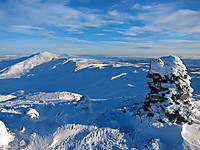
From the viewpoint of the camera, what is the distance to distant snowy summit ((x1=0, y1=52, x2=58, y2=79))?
233ft

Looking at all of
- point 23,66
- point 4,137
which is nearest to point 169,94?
point 4,137

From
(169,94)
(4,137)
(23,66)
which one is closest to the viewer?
(4,137)

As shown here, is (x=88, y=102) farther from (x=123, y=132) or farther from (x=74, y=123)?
(x=123, y=132)

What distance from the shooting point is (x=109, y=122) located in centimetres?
991

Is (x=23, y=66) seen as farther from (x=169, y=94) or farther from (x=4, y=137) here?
(x=169, y=94)

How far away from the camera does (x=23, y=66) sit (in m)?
82.9

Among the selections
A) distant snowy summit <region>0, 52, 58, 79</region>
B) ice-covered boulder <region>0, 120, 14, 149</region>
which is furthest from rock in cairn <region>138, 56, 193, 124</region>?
distant snowy summit <region>0, 52, 58, 79</region>

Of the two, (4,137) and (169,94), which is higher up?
(169,94)

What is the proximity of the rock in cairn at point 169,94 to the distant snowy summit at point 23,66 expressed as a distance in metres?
73.7

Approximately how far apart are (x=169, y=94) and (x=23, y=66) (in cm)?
9041

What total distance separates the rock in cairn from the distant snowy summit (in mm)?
73687

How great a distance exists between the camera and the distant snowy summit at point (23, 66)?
71.1 meters

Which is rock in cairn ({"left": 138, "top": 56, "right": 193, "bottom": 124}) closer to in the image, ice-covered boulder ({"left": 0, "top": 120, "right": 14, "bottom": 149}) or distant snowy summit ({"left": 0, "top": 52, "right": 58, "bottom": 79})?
ice-covered boulder ({"left": 0, "top": 120, "right": 14, "bottom": 149})

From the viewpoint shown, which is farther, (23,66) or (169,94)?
(23,66)
